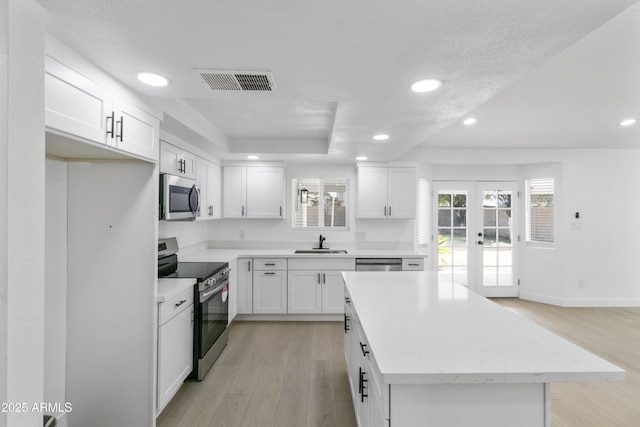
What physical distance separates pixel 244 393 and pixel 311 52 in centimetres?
252

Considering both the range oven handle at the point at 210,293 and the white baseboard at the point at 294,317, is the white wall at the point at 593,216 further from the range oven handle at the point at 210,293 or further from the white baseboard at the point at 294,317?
the range oven handle at the point at 210,293

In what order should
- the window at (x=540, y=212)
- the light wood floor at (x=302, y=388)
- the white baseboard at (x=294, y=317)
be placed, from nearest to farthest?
the light wood floor at (x=302, y=388) < the white baseboard at (x=294, y=317) < the window at (x=540, y=212)

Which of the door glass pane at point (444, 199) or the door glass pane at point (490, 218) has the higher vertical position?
the door glass pane at point (444, 199)

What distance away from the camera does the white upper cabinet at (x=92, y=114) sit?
1284 mm

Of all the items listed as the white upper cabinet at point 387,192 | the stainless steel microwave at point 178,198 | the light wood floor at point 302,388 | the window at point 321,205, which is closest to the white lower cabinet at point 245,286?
the light wood floor at point 302,388

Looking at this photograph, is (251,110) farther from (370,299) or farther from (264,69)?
(370,299)

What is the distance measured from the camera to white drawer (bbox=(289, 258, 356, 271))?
4062 mm

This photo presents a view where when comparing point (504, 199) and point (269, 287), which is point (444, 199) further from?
point (269, 287)

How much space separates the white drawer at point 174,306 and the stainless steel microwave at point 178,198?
2.21 ft

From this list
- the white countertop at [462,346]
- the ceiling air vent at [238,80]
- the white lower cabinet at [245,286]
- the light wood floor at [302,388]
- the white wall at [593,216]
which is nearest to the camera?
the white countertop at [462,346]

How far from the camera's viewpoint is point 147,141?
197 centimetres

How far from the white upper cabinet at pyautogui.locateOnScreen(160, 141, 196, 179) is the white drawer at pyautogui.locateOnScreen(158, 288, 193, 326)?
1040 mm

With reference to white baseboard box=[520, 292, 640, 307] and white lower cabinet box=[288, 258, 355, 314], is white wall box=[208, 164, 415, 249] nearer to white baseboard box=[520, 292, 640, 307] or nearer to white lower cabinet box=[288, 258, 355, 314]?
white lower cabinet box=[288, 258, 355, 314]

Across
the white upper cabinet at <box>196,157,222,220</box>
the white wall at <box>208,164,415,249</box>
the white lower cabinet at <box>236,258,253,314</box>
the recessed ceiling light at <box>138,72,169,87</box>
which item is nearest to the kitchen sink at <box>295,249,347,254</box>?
the white wall at <box>208,164,415,249</box>
